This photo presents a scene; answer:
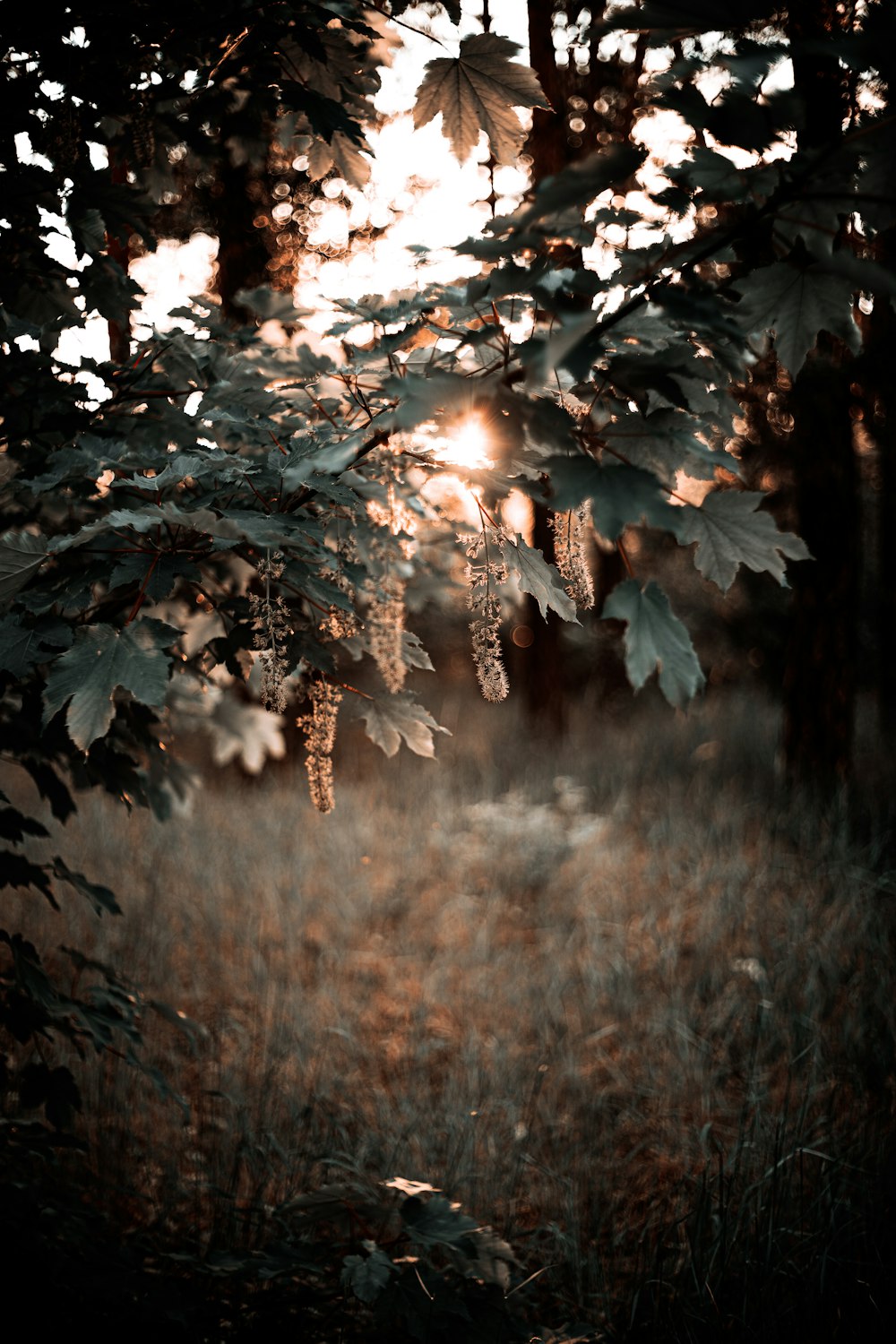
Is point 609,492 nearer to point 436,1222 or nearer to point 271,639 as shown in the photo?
point 271,639

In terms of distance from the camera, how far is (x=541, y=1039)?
151 inches

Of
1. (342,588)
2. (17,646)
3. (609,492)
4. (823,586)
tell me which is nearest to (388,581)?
(342,588)

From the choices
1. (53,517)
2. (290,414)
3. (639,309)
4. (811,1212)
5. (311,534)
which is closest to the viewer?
(639,309)

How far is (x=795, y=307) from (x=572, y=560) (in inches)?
20.9

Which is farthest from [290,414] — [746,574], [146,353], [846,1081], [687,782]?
[746,574]

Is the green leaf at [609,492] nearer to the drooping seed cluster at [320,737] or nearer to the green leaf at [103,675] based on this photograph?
the green leaf at [103,675]

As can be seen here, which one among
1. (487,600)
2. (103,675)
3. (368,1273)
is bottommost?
(368,1273)

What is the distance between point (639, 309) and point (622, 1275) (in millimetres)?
2634

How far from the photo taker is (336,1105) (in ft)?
11.2

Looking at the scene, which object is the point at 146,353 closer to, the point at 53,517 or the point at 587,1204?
the point at 53,517

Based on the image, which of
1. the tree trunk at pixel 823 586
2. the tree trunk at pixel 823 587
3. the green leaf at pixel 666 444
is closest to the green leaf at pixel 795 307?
the green leaf at pixel 666 444

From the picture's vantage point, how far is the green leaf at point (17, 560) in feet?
4.76

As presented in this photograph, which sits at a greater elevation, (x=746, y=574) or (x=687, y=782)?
(x=746, y=574)

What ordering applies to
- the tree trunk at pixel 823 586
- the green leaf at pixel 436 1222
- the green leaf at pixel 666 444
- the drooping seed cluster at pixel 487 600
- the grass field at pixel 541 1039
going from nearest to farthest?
the green leaf at pixel 666 444 < the drooping seed cluster at pixel 487 600 < the green leaf at pixel 436 1222 < the grass field at pixel 541 1039 < the tree trunk at pixel 823 586
